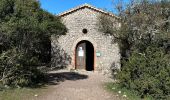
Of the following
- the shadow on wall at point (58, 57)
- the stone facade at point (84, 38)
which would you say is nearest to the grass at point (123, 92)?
the stone facade at point (84, 38)

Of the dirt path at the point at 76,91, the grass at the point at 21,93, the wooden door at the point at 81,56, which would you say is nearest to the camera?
the grass at the point at 21,93

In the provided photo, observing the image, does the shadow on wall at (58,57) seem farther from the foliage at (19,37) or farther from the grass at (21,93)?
the grass at (21,93)

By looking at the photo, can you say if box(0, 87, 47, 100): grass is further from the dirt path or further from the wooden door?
the wooden door

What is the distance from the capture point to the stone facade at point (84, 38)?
24900 millimetres

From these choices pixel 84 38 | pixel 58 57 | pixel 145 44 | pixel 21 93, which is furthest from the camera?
pixel 58 57

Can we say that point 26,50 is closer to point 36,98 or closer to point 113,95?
point 36,98

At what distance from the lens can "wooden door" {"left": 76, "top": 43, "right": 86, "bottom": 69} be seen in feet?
84.5

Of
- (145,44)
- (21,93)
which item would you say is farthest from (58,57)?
(21,93)

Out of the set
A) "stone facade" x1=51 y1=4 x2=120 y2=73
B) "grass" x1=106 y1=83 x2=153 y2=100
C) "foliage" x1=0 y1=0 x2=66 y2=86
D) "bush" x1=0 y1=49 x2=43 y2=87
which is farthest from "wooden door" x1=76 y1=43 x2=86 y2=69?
"bush" x1=0 y1=49 x2=43 y2=87

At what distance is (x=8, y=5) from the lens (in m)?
15.9

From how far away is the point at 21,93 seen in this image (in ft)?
47.9

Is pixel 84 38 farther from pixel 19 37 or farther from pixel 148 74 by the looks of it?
pixel 148 74

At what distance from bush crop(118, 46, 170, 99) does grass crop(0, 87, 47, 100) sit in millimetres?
4016

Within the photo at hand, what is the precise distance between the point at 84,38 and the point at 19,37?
9817mm
